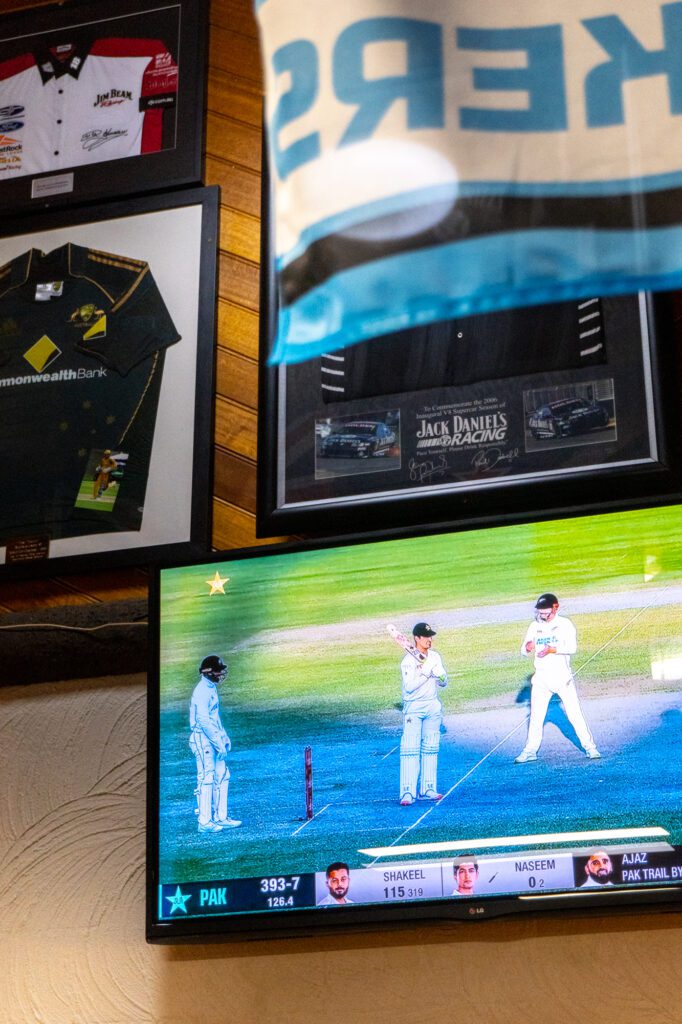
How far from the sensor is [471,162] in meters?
1.42

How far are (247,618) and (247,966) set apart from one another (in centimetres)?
67

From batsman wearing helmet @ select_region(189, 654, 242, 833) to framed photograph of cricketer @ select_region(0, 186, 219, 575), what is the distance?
374 millimetres

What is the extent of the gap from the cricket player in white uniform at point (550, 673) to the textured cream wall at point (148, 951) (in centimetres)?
32

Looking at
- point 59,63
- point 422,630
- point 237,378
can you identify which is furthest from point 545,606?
point 59,63

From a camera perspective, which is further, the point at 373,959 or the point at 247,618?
the point at 247,618

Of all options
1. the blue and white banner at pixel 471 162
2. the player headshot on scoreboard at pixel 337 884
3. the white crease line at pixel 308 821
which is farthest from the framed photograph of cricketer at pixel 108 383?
the blue and white banner at pixel 471 162

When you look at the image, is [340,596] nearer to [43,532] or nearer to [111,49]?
[43,532]

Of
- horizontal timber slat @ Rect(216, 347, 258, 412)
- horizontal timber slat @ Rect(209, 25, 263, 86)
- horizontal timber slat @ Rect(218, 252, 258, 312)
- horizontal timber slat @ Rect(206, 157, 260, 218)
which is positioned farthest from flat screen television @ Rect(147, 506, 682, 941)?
horizontal timber slat @ Rect(209, 25, 263, 86)

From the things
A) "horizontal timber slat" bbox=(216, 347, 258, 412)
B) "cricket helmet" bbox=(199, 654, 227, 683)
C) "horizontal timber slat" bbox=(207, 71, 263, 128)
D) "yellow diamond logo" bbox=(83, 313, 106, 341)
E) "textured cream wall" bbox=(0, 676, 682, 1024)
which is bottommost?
"textured cream wall" bbox=(0, 676, 682, 1024)

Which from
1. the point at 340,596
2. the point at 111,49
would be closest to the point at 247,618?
the point at 340,596

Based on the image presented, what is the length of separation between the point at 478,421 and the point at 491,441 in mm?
57

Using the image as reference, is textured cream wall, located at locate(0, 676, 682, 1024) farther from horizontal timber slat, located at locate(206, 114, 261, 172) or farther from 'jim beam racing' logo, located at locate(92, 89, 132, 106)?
'jim beam racing' logo, located at locate(92, 89, 132, 106)

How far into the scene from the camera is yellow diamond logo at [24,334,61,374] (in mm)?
3246

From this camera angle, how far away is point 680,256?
1359 mm
